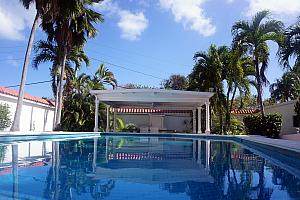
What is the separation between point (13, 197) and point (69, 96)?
76.3ft

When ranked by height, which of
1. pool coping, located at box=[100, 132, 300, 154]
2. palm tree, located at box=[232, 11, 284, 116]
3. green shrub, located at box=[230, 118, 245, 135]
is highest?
palm tree, located at box=[232, 11, 284, 116]

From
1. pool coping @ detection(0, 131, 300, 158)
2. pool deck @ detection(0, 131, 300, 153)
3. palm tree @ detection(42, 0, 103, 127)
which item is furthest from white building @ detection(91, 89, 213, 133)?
Answer: palm tree @ detection(42, 0, 103, 127)

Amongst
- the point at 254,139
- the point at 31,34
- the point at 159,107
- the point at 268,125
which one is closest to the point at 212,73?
the point at 159,107

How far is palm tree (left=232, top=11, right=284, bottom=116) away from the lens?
18.9 meters

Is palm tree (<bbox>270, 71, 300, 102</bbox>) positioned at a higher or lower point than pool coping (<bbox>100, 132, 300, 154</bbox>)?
higher

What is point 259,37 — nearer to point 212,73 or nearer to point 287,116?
point 212,73

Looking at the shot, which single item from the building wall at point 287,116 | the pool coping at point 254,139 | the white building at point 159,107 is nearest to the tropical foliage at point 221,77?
the white building at point 159,107

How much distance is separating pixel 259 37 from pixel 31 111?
17.6 meters

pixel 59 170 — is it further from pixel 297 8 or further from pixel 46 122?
pixel 46 122

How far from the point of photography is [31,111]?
24812 mm

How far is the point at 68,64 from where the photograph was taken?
2634cm

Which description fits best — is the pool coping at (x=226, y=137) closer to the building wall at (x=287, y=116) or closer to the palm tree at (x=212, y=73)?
the palm tree at (x=212, y=73)

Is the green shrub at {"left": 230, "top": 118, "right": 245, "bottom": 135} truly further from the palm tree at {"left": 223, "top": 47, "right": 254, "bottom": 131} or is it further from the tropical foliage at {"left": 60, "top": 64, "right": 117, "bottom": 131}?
the tropical foliage at {"left": 60, "top": 64, "right": 117, "bottom": 131}

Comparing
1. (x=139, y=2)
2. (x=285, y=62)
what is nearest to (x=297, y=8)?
(x=285, y=62)
